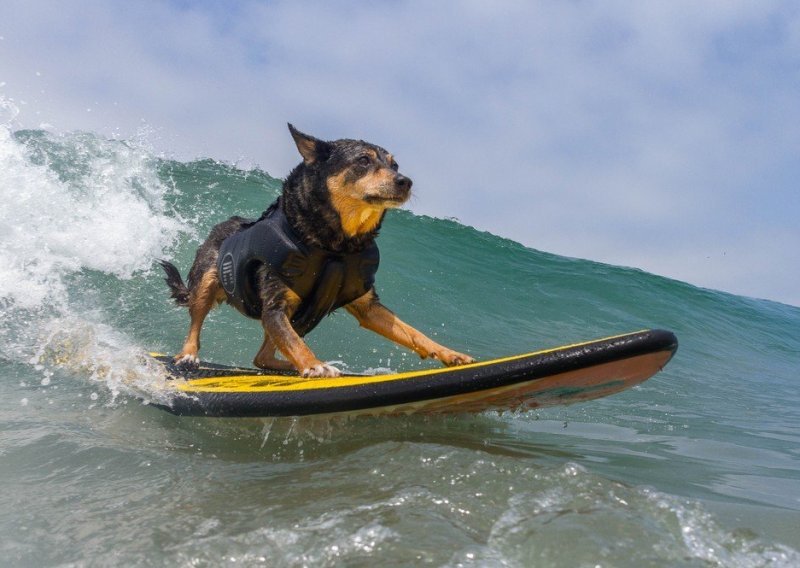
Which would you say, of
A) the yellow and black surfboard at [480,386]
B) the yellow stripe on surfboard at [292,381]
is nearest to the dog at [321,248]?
the yellow stripe on surfboard at [292,381]

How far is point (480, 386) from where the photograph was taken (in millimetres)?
3332

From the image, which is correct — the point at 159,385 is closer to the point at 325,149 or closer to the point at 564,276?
the point at 325,149

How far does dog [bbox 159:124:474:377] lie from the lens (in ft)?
14.7

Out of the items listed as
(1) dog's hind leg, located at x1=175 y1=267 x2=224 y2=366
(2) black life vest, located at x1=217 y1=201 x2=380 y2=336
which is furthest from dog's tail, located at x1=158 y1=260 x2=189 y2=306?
(2) black life vest, located at x1=217 y1=201 x2=380 y2=336

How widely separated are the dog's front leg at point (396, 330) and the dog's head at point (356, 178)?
0.57 metres

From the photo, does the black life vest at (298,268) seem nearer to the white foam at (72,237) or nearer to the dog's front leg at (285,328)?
the dog's front leg at (285,328)

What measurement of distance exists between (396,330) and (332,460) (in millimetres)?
1571

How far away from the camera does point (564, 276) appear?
48.3ft

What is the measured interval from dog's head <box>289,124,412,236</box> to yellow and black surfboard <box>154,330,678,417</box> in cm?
114

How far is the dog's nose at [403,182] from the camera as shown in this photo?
14.6 ft

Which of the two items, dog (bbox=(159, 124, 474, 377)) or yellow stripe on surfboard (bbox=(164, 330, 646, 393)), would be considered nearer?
yellow stripe on surfboard (bbox=(164, 330, 646, 393))

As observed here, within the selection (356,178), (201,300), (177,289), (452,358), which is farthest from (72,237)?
(452,358)

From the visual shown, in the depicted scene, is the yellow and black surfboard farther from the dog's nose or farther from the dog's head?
the dog's nose

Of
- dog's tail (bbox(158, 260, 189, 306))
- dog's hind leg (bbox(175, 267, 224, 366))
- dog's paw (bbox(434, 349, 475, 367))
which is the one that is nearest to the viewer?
dog's paw (bbox(434, 349, 475, 367))
